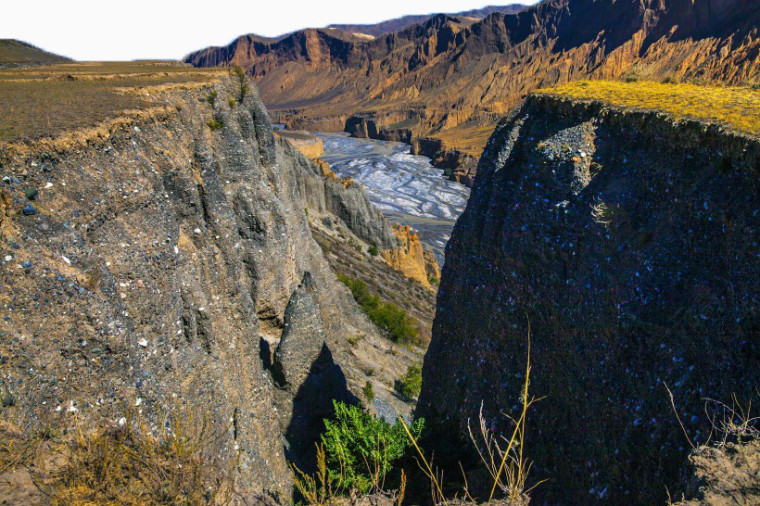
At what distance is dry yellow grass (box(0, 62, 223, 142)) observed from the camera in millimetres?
7439

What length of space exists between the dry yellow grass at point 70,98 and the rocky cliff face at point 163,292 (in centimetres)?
51

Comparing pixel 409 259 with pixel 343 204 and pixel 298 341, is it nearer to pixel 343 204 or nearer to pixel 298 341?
pixel 343 204

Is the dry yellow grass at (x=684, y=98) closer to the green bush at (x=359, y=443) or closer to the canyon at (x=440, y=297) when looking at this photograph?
the canyon at (x=440, y=297)

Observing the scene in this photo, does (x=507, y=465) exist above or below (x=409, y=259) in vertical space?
above

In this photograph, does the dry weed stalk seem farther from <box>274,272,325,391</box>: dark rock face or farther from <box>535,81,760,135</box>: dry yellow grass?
<box>274,272,325,391</box>: dark rock face

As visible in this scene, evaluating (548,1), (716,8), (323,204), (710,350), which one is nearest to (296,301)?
(710,350)

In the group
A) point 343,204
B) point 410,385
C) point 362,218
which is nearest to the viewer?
point 410,385

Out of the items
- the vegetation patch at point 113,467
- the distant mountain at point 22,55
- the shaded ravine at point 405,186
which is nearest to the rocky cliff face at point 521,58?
the shaded ravine at point 405,186

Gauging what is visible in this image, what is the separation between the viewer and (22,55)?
2259 cm

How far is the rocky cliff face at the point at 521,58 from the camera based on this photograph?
3903 inches

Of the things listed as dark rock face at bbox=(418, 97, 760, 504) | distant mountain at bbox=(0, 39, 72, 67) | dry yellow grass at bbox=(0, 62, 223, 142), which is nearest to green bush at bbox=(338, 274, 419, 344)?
dark rock face at bbox=(418, 97, 760, 504)

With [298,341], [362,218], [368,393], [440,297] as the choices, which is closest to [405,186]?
[362,218]

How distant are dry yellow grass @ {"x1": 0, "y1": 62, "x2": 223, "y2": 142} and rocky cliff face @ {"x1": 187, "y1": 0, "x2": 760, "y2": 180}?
281ft

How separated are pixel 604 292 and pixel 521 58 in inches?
6901
